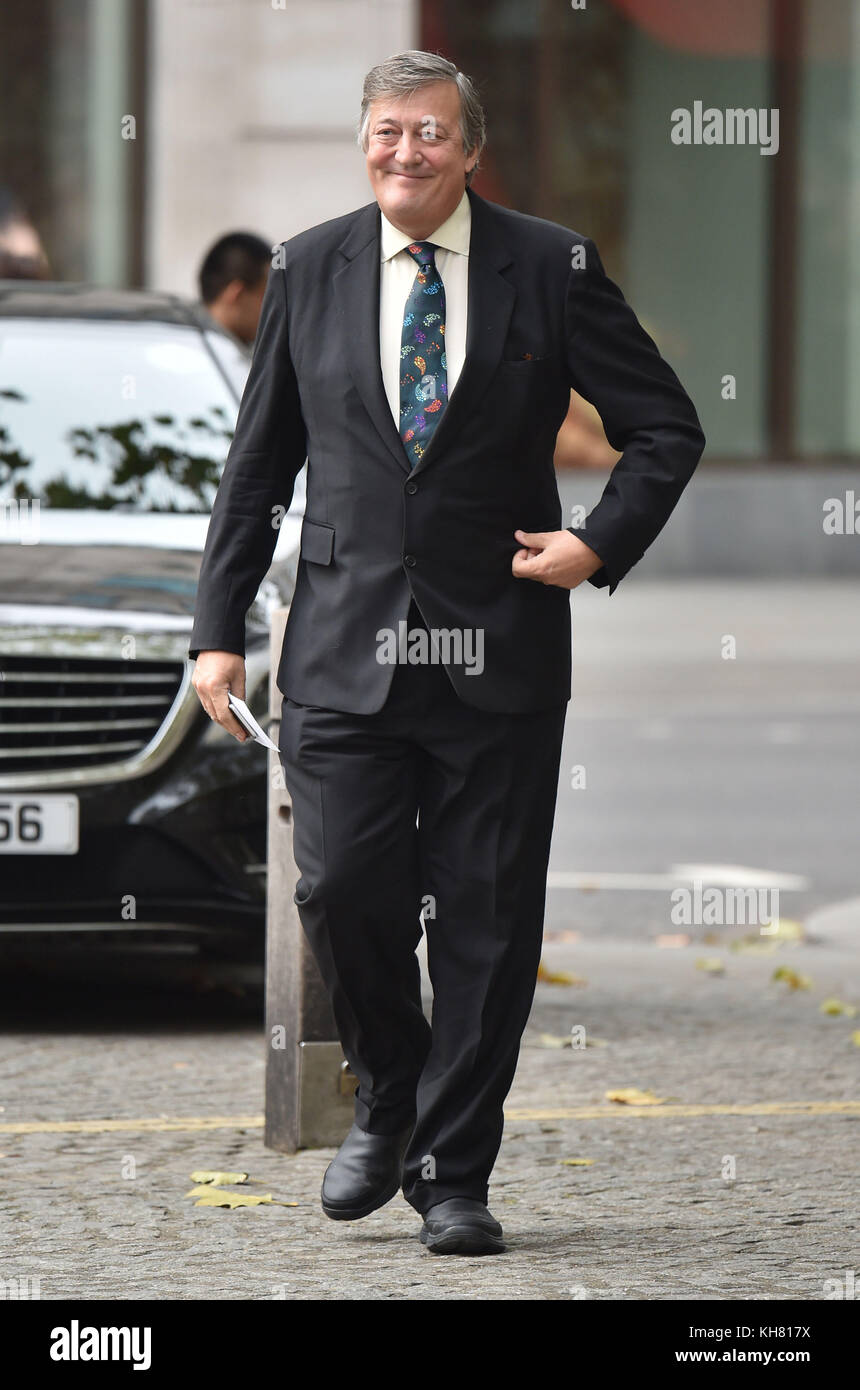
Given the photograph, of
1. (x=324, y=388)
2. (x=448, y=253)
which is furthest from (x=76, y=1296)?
(x=448, y=253)

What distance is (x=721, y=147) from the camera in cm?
2133

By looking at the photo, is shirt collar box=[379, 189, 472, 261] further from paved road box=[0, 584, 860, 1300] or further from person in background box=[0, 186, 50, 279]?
person in background box=[0, 186, 50, 279]

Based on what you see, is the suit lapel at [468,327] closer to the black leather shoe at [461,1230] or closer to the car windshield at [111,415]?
the black leather shoe at [461,1230]

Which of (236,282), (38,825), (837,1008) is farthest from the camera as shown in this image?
(236,282)

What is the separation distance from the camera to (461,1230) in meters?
4.26

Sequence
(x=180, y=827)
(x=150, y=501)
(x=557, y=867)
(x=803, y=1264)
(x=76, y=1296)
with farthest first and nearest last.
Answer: (x=557, y=867), (x=150, y=501), (x=180, y=827), (x=803, y=1264), (x=76, y=1296)

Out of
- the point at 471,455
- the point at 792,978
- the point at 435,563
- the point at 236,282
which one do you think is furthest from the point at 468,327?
the point at 236,282

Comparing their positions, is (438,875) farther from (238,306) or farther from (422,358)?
(238,306)

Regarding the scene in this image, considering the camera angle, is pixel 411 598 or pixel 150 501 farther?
pixel 150 501

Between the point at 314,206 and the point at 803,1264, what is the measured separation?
587 inches

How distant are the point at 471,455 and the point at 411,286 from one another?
0.32m

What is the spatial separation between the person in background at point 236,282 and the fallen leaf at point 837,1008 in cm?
300

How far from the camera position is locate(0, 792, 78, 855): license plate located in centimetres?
602

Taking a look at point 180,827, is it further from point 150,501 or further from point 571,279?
point 571,279
